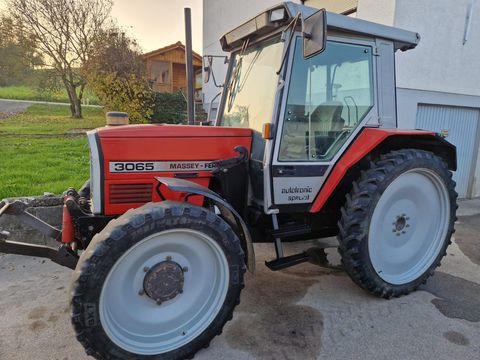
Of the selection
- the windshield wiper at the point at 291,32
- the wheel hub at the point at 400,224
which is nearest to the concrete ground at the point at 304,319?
the wheel hub at the point at 400,224

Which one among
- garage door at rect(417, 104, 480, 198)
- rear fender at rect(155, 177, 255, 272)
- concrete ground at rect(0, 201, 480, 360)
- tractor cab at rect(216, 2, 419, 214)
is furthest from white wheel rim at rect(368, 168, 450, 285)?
garage door at rect(417, 104, 480, 198)

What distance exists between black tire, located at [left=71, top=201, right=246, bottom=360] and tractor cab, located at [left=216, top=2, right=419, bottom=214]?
68 centimetres

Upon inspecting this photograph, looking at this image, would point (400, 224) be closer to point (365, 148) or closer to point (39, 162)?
point (365, 148)

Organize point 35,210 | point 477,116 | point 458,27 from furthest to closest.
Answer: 1. point 477,116
2. point 458,27
3. point 35,210

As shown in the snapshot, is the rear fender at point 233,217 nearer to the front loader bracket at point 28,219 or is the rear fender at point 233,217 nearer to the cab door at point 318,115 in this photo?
the cab door at point 318,115

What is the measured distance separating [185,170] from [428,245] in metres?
2.38

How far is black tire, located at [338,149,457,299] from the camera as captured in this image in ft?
9.11

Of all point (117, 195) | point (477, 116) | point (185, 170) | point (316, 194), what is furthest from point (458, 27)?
point (117, 195)

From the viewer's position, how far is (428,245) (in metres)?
3.32

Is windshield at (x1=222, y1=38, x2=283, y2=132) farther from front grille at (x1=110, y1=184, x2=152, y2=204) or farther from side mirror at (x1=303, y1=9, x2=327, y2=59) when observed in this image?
front grille at (x1=110, y1=184, x2=152, y2=204)

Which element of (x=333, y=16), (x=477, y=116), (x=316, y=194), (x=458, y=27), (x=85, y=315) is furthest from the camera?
(x=477, y=116)

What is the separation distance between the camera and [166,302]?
92.3 inches

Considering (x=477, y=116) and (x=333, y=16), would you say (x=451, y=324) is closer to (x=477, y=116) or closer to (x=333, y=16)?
(x=333, y=16)

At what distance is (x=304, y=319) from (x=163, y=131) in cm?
185
